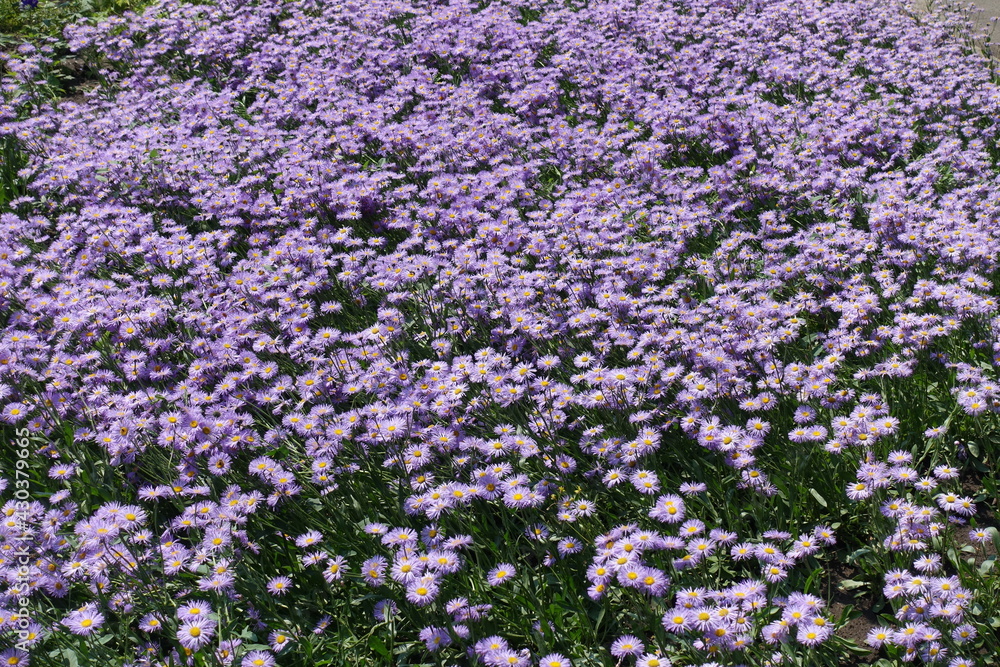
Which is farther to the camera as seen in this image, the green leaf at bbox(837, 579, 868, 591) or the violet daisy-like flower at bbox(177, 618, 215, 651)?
the green leaf at bbox(837, 579, 868, 591)

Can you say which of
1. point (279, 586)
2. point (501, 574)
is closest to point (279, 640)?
point (279, 586)

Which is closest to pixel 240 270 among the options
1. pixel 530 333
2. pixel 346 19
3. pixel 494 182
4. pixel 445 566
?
pixel 494 182

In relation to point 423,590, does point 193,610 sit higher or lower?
lower

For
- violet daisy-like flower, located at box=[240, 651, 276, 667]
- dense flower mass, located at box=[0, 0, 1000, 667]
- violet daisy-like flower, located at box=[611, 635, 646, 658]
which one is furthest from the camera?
dense flower mass, located at box=[0, 0, 1000, 667]

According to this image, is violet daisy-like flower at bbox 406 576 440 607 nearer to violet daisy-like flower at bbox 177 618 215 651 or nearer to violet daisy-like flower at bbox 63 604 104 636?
violet daisy-like flower at bbox 177 618 215 651

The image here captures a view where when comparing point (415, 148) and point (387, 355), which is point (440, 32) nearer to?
point (415, 148)

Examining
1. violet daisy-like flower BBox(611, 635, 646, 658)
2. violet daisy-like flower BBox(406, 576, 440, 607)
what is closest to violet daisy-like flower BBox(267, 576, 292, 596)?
violet daisy-like flower BBox(406, 576, 440, 607)

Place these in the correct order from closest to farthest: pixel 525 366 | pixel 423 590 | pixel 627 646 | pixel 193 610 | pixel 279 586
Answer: pixel 627 646, pixel 423 590, pixel 193 610, pixel 279 586, pixel 525 366

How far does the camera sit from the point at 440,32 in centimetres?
873

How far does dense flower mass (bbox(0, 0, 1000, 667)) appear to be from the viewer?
3.25 m

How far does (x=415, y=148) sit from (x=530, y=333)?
2985 mm

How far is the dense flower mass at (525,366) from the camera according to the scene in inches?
128

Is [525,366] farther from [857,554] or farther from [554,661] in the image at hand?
[857,554]

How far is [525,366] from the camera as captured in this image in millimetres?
4016
